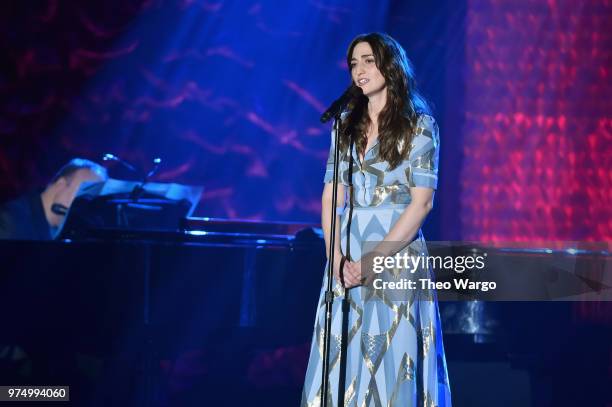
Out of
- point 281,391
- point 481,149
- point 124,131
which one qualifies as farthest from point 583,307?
point 124,131

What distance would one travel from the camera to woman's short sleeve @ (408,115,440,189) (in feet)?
7.18

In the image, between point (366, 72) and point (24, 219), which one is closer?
point (366, 72)

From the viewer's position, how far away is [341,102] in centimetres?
217

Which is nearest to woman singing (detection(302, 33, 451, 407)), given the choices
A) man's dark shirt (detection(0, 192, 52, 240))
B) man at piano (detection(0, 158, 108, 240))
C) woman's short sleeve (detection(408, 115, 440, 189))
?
woman's short sleeve (detection(408, 115, 440, 189))

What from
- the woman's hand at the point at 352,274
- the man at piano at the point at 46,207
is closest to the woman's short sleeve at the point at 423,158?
the woman's hand at the point at 352,274

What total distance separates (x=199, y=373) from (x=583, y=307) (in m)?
2.68

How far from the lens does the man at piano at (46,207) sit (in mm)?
4293

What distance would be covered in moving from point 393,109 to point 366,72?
0.14 metres

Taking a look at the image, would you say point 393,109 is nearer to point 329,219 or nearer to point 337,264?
point 329,219

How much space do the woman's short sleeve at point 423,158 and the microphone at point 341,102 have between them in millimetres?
205

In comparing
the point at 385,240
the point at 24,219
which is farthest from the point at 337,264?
the point at 24,219

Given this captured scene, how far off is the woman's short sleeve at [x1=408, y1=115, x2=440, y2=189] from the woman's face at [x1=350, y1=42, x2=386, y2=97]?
0.56 feet

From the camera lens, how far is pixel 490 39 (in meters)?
6.17

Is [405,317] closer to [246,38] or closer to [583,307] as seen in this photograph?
[583,307]
